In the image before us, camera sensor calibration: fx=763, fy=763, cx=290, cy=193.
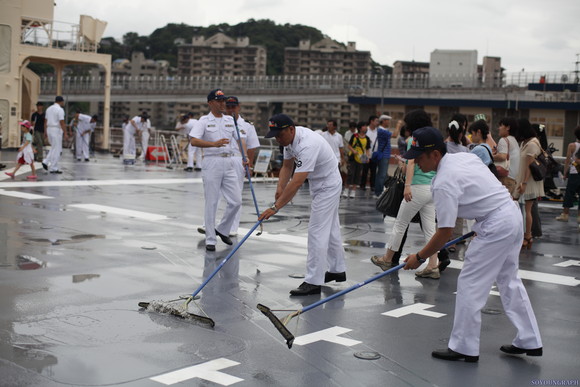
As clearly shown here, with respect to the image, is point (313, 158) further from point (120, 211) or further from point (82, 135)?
point (82, 135)

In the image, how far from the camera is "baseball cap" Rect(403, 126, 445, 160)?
528cm

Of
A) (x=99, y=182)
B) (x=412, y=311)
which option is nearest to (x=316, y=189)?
(x=412, y=311)

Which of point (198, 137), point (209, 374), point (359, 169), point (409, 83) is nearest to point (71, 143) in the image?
point (359, 169)

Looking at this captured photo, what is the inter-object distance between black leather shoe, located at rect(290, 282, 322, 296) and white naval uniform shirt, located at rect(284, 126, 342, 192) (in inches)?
37.2

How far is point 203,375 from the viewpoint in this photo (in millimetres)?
4914

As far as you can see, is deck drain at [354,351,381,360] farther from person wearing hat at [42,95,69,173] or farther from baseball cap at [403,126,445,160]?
person wearing hat at [42,95,69,173]

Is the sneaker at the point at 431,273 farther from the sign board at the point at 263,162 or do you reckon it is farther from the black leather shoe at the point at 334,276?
the sign board at the point at 263,162

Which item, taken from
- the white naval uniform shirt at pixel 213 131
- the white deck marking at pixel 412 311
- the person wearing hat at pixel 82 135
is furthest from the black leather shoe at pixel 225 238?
the person wearing hat at pixel 82 135

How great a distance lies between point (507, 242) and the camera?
208 inches

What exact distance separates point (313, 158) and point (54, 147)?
47.1 ft

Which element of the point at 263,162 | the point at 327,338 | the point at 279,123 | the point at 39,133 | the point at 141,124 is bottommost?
the point at 327,338

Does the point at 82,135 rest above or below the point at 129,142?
above

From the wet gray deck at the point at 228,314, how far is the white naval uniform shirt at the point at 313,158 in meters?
1.15

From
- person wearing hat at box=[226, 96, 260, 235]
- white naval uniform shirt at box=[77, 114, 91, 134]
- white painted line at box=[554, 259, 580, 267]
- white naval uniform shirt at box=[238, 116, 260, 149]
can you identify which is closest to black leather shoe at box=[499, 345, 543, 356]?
white painted line at box=[554, 259, 580, 267]
